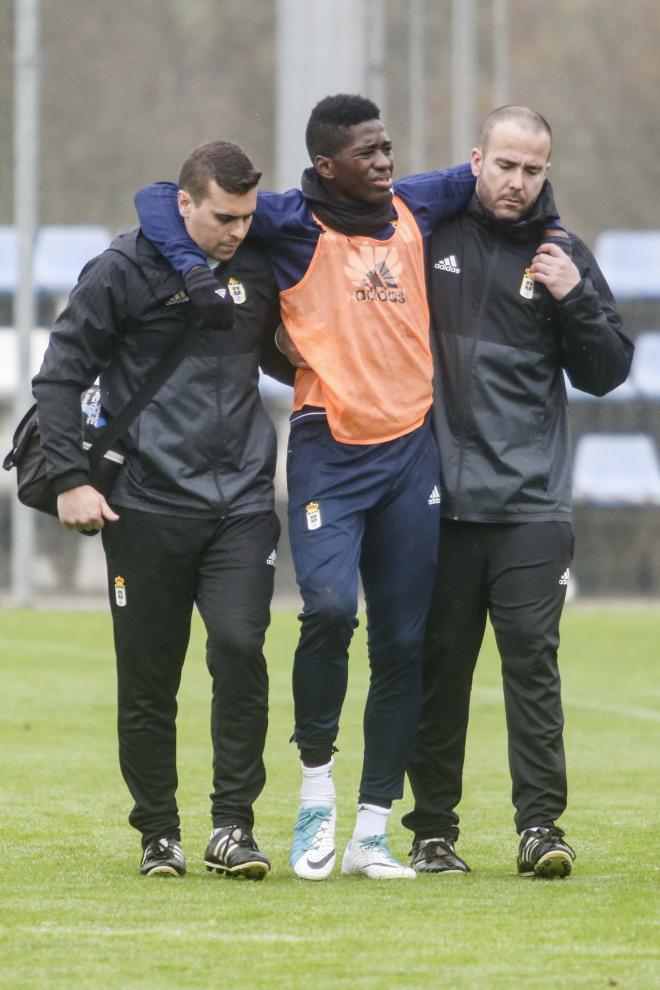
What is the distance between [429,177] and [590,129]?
38.0 metres

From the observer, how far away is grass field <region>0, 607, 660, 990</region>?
4605 mm

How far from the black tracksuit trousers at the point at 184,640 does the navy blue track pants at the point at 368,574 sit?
4.8 inches

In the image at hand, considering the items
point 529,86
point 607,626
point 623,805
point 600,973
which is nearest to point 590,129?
point 529,86

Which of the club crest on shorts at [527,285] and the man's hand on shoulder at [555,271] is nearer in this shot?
the man's hand on shoulder at [555,271]

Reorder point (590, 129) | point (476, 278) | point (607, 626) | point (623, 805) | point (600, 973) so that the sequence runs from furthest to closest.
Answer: point (590, 129) → point (607, 626) → point (623, 805) → point (476, 278) → point (600, 973)

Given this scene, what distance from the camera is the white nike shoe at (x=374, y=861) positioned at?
232 inches

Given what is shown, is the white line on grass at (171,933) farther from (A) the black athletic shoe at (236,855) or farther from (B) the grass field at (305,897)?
(A) the black athletic shoe at (236,855)

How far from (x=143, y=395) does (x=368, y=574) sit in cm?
76

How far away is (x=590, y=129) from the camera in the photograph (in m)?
43.3

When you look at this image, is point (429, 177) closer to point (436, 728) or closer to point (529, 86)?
point (436, 728)

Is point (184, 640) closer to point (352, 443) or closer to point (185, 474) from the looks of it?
point (185, 474)

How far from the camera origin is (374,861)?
5922mm


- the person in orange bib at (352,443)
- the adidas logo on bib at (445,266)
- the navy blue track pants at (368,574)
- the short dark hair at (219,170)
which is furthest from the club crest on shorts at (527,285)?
the short dark hair at (219,170)

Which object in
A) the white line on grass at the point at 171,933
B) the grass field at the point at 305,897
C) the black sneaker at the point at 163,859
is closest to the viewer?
the grass field at the point at 305,897
